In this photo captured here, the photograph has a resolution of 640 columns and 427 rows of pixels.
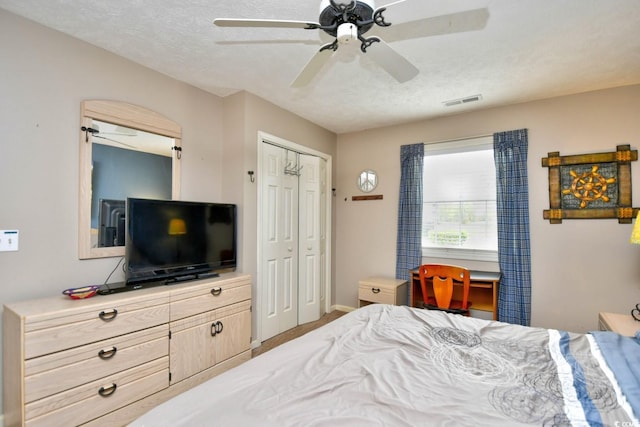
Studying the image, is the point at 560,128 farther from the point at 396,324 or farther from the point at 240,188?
the point at 240,188

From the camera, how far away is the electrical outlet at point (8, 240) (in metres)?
1.85

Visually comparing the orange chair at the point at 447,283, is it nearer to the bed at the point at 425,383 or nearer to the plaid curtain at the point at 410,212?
the plaid curtain at the point at 410,212

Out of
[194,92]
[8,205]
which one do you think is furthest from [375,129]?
[8,205]

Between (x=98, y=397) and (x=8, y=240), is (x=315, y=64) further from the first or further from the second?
(x=98, y=397)

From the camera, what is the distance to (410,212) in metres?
3.79

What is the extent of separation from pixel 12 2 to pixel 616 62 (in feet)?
14.2

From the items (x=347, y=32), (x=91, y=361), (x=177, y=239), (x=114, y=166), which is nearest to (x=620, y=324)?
(x=347, y=32)

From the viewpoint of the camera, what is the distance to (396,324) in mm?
1779

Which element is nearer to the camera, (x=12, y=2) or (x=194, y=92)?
(x=12, y=2)

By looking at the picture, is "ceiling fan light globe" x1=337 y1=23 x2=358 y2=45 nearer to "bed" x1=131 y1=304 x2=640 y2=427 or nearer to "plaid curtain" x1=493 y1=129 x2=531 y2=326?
"bed" x1=131 y1=304 x2=640 y2=427

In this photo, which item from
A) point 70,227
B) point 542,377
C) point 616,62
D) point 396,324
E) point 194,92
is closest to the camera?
point 542,377

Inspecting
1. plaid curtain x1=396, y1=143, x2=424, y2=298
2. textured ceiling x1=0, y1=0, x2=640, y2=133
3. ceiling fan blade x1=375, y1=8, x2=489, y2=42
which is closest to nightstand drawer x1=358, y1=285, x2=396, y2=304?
plaid curtain x1=396, y1=143, x2=424, y2=298

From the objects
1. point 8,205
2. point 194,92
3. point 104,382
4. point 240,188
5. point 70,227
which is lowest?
point 104,382

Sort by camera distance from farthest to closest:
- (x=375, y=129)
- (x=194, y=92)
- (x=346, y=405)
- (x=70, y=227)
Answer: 1. (x=375, y=129)
2. (x=194, y=92)
3. (x=70, y=227)
4. (x=346, y=405)
